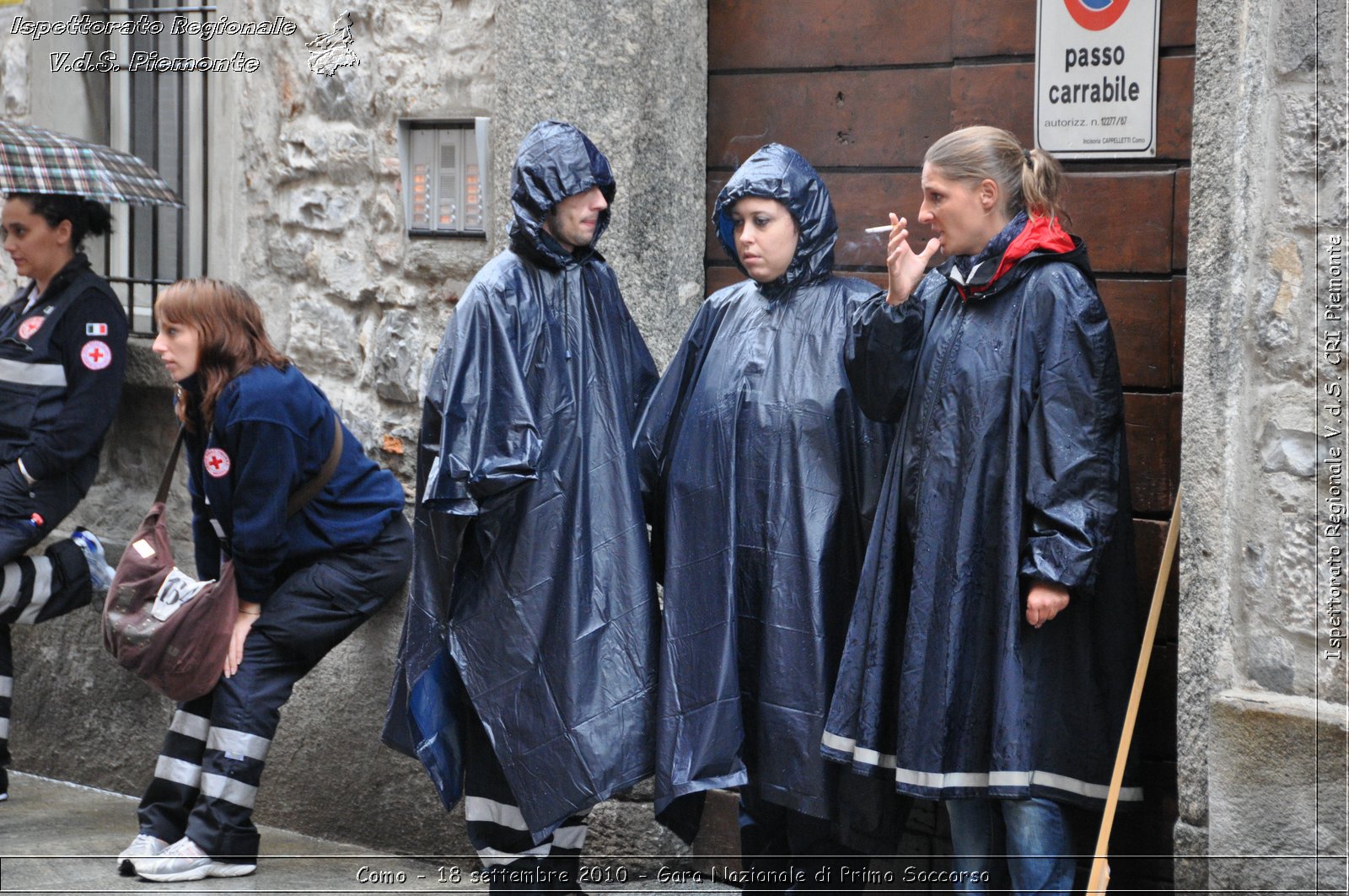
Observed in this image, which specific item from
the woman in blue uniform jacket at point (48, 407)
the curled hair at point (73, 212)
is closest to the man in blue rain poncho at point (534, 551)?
the woman in blue uniform jacket at point (48, 407)

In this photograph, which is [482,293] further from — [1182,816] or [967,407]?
[1182,816]

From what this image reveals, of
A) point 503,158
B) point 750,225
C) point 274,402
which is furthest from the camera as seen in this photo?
point 503,158

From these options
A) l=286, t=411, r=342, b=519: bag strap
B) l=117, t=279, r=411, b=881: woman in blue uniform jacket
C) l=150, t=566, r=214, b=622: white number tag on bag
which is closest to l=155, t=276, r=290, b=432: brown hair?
l=117, t=279, r=411, b=881: woman in blue uniform jacket

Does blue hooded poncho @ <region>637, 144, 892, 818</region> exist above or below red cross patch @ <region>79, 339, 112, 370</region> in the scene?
below

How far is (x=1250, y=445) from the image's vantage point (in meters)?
3.43

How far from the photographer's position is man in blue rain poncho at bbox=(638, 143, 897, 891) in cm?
379

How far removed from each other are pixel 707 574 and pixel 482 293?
887mm

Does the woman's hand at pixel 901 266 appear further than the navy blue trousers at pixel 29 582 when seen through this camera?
No

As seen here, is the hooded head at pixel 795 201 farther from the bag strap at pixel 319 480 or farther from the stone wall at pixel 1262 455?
the bag strap at pixel 319 480

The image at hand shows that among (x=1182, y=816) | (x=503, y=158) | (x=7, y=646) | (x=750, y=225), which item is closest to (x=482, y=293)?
(x=750, y=225)

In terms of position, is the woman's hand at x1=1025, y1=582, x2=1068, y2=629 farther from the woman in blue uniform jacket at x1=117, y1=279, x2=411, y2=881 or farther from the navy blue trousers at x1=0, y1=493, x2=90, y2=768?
the navy blue trousers at x1=0, y1=493, x2=90, y2=768

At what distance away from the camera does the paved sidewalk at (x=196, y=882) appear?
4633mm

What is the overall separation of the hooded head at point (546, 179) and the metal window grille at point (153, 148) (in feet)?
7.78

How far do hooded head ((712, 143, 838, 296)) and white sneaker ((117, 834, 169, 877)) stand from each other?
7.84 ft
